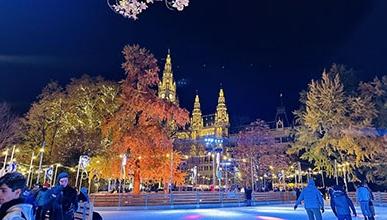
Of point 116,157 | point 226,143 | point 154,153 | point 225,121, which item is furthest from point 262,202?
point 225,121

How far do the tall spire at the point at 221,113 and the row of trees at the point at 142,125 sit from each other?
64.8m

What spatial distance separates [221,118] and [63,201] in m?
92.3

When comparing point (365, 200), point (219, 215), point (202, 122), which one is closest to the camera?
point (365, 200)

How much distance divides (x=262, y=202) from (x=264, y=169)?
14.6m

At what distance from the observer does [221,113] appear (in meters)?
97.6

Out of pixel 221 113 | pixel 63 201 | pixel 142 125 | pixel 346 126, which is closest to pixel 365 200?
pixel 63 201

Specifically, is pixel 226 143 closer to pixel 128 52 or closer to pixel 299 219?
pixel 128 52

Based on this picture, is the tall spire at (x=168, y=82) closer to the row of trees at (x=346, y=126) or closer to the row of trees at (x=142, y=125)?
the row of trees at (x=142, y=125)

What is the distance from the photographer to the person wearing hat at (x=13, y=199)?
1898 mm

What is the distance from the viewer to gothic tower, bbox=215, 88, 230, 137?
9488cm

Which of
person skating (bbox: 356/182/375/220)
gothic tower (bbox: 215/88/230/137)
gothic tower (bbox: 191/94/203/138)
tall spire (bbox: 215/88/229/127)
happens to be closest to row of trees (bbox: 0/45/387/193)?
person skating (bbox: 356/182/375/220)

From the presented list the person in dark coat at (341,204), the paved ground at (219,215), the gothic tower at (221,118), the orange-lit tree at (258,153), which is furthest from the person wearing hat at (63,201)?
the gothic tower at (221,118)

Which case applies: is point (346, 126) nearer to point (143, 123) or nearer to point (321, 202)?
point (143, 123)

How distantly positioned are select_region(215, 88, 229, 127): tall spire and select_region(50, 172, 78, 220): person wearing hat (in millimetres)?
90824
